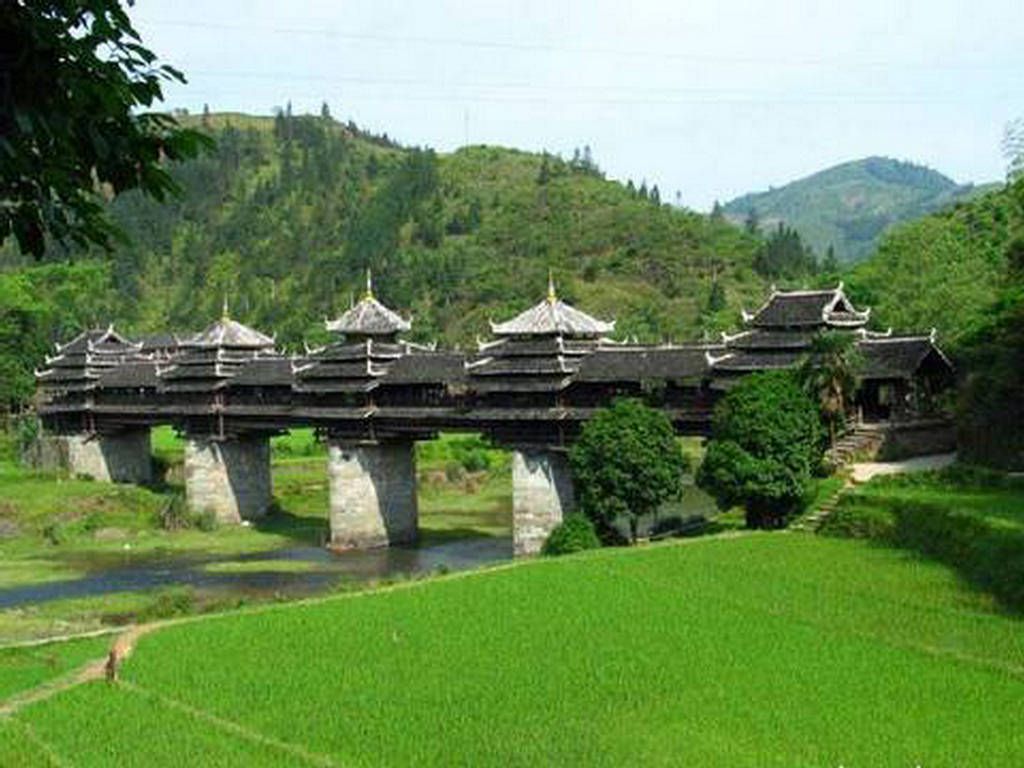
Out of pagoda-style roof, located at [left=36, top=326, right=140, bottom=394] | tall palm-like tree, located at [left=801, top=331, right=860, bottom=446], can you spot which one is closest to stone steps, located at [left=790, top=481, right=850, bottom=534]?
tall palm-like tree, located at [left=801, top=331, right=860, bottom=446]

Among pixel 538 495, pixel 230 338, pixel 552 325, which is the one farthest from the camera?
pixel 230 338

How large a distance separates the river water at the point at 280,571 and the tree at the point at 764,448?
1052 centimetres

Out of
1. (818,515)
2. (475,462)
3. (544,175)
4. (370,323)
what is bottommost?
(475,462)

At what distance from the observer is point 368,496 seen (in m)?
49.1

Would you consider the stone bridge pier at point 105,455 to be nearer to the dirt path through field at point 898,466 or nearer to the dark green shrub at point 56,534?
the dark green shrub at point 56,534

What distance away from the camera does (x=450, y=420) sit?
45.3 meters

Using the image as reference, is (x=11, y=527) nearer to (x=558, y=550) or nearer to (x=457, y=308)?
(x=558, y=550)

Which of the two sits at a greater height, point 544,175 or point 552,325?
point 544,175

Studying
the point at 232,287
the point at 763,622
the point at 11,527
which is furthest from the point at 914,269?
the point at 232,287

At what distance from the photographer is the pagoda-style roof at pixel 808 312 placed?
38.3m

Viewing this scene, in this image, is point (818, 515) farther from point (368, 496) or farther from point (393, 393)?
point (368, 496)

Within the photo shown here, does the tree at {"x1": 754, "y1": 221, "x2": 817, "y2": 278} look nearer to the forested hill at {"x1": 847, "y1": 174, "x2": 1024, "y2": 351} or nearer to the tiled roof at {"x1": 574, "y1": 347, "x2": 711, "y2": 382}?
the forested hill at {"x1": 847, "y1": 174, "x2": 1024, "y2": 351}

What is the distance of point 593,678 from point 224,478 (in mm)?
38658

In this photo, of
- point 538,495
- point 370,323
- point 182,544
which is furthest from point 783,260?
point 538,495
